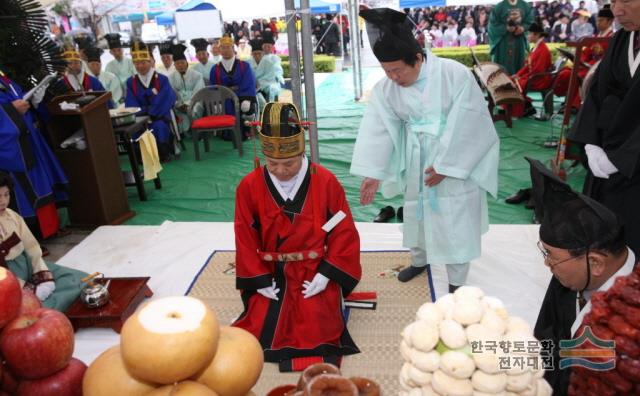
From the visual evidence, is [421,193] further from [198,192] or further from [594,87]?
[198,192]

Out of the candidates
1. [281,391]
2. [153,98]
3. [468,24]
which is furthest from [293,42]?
[468,24]

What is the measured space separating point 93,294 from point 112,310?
0.15 metres

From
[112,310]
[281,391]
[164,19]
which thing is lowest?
[112,310]

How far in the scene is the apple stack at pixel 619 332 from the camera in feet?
3.04

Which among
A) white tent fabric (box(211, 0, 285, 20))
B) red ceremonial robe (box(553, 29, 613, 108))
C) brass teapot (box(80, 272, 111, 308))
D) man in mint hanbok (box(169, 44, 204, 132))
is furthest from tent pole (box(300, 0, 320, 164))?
white tent fabric (box(211, 0, 285, 20))

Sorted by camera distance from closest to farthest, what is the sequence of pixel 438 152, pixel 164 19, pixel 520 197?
pixel 438 152 → pixel 520 197 → pixel 164 19

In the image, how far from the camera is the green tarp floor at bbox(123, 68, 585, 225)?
15.8 feet

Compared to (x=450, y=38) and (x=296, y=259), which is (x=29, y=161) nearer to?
(x=296, y=259)

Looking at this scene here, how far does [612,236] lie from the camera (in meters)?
1.41

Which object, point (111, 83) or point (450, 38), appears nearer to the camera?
point (111, 83)

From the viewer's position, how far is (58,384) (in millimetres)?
916

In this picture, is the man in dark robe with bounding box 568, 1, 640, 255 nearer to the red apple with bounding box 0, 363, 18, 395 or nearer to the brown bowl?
the brown bowl

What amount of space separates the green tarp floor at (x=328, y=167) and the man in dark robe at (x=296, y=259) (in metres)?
1.97

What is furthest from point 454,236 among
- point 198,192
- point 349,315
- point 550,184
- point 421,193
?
point 198,192
